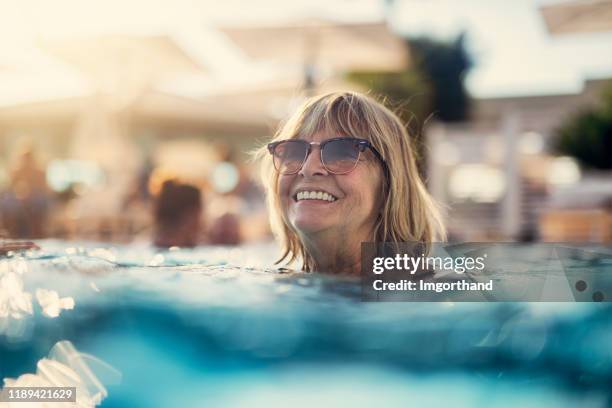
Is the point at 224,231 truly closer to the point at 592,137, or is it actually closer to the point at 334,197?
the point at 334,197

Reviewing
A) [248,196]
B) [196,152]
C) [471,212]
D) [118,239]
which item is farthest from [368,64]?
[196,152]

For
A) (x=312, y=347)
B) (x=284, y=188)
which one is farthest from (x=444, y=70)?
(x=312, y=347)

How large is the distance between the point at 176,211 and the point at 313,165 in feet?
7.23

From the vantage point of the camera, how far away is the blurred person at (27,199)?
2.59 m

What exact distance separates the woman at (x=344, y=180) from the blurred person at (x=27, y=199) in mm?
1368

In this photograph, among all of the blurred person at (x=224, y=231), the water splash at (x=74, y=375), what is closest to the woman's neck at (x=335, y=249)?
the water splash at (x=74, y=375)

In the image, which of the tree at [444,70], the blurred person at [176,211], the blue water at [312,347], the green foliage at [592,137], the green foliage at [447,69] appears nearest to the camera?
the blue water at [312,347]

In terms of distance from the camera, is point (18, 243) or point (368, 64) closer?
point (18, 243)

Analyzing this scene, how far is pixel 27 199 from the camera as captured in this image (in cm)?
364

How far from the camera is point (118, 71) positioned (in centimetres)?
809

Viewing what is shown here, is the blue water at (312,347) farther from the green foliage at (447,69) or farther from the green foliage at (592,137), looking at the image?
the green foliage at (447,69)

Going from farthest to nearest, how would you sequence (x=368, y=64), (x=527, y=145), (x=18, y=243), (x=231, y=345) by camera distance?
(x=527, y=145) → (x=368, y=64) → (x=18, y=243) → (x=231, y=345)

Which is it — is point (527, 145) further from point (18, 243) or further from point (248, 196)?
point (18, 243)

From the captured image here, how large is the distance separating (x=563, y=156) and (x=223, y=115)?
5602 millimetres
